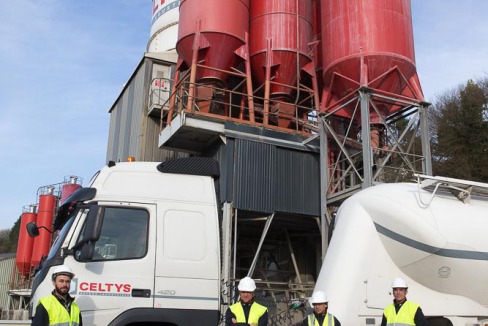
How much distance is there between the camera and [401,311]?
5.64m

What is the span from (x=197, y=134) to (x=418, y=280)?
10.3m

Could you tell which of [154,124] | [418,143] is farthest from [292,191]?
[418,143]

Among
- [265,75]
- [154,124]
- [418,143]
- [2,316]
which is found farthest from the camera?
[418,143]

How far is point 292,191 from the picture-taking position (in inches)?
622

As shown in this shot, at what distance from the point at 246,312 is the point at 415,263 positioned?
238 cm

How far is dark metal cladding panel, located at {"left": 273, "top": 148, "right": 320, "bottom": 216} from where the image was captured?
15617mm

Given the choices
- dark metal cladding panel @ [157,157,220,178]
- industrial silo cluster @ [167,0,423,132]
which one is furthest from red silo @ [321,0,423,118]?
dark metal cladding panel @ [157,157,220,178]

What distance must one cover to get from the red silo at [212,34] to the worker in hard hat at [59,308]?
11945 mm

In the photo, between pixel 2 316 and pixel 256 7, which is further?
pixel 2 316

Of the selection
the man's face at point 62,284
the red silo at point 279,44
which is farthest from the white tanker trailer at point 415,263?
the red silo at point 279,44

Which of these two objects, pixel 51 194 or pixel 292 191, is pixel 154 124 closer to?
pixel 292 191

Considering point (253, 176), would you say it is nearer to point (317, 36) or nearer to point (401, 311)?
point (317, 36)

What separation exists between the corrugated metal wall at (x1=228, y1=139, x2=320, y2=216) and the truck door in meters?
8.10

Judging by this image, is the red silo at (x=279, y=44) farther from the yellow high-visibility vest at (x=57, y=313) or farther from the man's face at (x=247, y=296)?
the yellow high-visibility vest at (x=57, y=313)
